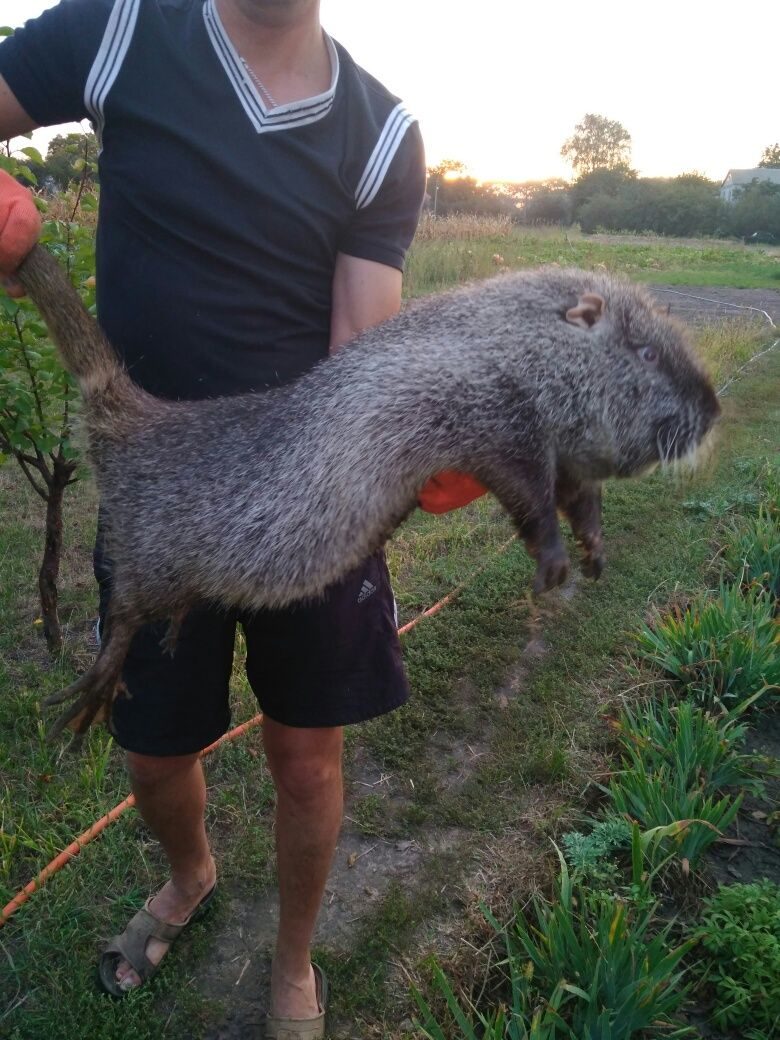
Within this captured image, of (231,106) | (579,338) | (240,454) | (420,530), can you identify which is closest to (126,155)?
(231,106)

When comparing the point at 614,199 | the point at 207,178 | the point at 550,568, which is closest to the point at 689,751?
the point at 550,568

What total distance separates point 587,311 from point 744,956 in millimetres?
1901

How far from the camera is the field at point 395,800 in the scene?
2422 mm

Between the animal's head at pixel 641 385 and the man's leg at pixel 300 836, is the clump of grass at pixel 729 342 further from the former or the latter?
the man's leg at pixel 300 836

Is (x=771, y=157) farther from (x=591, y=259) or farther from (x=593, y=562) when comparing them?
(x=593, y=562)

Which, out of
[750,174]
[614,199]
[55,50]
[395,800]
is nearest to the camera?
[55,50]

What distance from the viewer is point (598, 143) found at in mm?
34344

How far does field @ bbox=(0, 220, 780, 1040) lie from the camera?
2.42 m

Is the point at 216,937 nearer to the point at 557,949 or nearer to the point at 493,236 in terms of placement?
the point at 557,949

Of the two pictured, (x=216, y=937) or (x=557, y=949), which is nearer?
(x=557, y=949)

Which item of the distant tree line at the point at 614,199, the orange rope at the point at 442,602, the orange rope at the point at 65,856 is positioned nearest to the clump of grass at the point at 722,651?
the orange rope at the point at 442,602

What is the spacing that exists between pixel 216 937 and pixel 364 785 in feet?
2.84

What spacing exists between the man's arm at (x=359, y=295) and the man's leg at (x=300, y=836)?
1081 millimetres

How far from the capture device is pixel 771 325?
12961 millimetres
